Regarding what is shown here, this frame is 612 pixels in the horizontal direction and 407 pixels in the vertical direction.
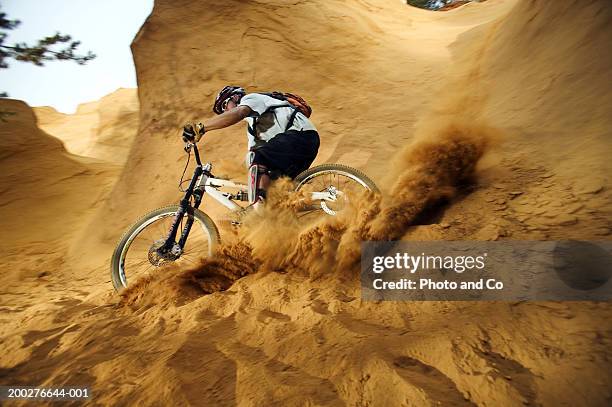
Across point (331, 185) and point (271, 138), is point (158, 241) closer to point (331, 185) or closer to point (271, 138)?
point (271, 138)

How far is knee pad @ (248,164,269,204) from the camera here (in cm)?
289

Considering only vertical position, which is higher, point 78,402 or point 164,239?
point 164,239

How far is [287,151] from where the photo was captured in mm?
2984

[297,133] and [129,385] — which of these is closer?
[129,385]

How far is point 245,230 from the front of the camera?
2812mm

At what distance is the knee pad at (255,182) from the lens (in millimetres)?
2895

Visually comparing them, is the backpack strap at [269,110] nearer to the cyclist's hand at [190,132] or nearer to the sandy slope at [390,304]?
the cyclist's hand at [190,132]

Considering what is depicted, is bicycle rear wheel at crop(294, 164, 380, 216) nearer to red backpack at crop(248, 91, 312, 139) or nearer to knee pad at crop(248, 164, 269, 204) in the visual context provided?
knee pad at crop(248, 164, 269, 204)

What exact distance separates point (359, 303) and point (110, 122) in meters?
21.2

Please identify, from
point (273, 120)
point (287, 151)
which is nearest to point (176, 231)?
point (287, 151)

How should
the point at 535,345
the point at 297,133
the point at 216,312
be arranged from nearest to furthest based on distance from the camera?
1. the point at 535,345
2. the point at 216,312
3. the point at 297,133

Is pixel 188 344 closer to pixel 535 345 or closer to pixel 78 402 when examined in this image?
pixel 78 402

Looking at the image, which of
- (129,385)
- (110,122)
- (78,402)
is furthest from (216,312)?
(110,122)

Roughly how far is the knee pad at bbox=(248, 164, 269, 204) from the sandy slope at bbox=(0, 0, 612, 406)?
0.94 feet
